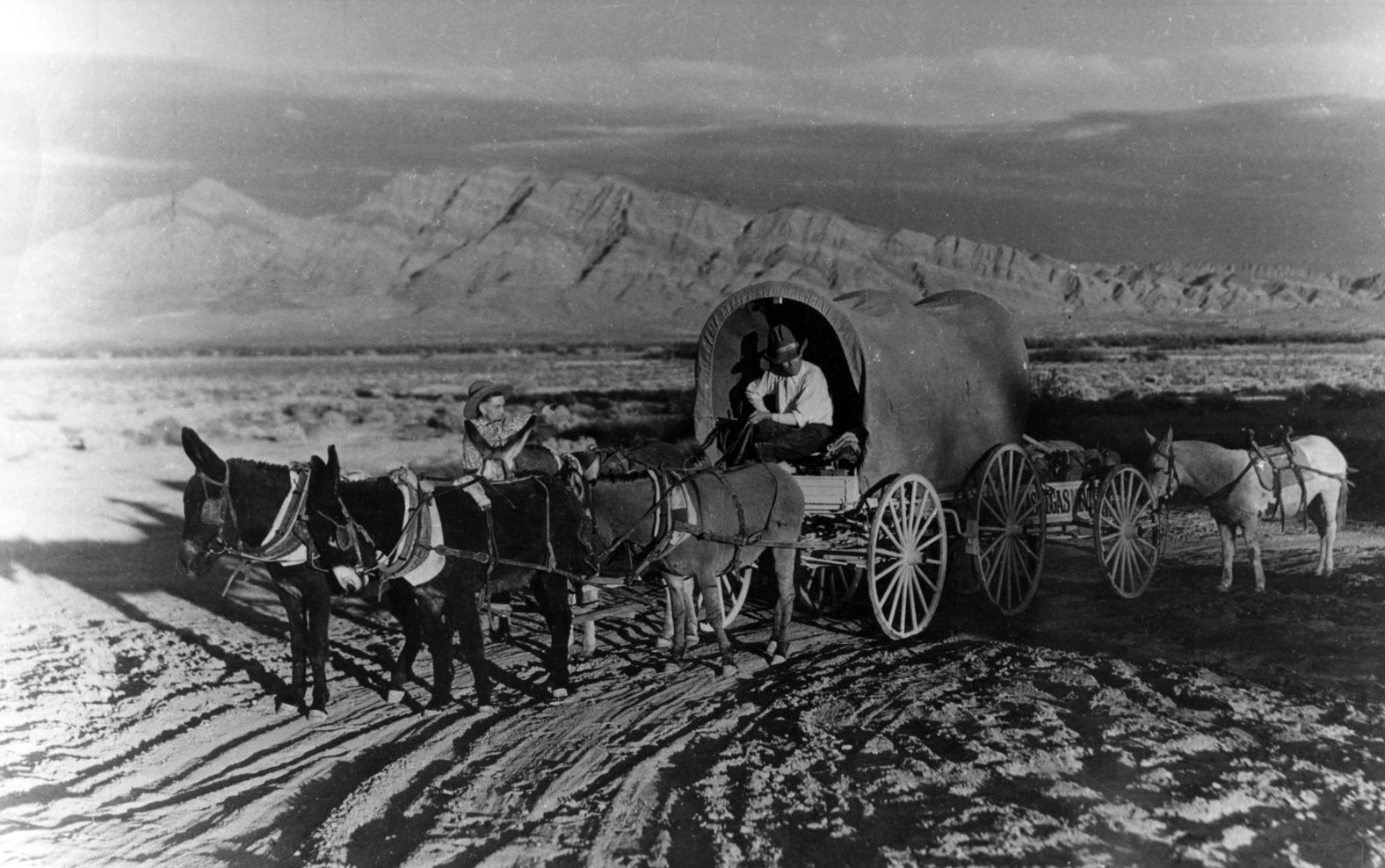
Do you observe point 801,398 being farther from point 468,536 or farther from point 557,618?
point 468,536

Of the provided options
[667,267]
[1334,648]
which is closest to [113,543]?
Answer: [1334,648]

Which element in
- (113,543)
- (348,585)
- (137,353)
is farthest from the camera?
(137,353)

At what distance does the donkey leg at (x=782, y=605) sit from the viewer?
8.25 meters

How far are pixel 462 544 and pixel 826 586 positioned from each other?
16.1 feet

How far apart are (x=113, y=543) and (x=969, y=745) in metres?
11.1

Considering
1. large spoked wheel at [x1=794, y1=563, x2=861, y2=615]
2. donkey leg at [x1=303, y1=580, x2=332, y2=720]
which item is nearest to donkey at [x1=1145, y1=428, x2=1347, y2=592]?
large spoked wheel at [x1=794, y1=563, x2=861, y2=615]

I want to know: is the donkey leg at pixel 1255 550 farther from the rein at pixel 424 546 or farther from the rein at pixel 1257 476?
the rein at pixel 424 546

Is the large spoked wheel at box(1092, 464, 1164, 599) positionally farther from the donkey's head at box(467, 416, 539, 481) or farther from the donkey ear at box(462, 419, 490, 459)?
the donkey ear at box(462, 419, 490, 459)

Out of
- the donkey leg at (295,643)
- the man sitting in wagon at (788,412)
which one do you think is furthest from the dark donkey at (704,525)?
the donkey leg at (295,643)

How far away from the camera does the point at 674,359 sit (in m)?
33.6

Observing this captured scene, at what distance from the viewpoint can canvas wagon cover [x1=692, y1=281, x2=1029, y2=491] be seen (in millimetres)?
8562

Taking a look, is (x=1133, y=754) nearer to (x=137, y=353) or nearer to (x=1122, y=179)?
(x=1122, y=179)

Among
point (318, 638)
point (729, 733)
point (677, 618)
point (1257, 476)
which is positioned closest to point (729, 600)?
point (677, 618)

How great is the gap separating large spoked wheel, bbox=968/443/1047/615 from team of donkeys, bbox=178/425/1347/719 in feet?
7.14
